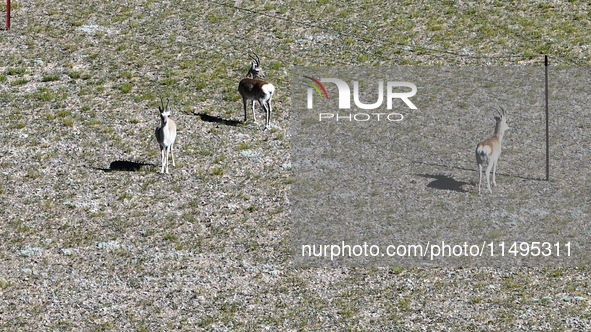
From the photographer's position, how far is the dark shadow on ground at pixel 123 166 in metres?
40.1

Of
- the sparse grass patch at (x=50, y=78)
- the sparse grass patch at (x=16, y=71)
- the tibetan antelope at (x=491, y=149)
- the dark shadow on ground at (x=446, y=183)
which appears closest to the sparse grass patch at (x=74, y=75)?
the sparse grass patch at (x=50, y=78)

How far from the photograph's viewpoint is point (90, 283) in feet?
114

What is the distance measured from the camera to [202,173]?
40062mm

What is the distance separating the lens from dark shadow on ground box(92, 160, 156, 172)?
40094mm

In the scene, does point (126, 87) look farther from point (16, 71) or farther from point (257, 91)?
point (257, 91)

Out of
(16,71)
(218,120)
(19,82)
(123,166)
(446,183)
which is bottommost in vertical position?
(446,183)

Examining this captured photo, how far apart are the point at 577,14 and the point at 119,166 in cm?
2168

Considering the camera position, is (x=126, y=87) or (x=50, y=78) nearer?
(x=126, y=87)

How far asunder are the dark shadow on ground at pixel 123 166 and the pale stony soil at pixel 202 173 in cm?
7

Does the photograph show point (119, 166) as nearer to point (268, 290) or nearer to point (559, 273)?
point (268, 290)

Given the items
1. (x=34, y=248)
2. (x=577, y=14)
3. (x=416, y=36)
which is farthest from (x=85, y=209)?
(x=577, y=14)

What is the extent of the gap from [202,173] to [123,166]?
247 centimetres

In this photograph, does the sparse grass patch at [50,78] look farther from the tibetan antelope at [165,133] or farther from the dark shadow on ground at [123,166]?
the tibetan antelope at [165,133]

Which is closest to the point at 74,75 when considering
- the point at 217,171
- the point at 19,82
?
the point at 19,82
